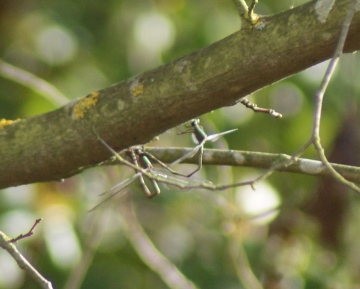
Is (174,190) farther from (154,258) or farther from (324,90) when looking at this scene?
(324,90)

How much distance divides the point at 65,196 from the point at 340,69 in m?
1.81

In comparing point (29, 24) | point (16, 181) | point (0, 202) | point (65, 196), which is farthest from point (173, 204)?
point (16, 181)

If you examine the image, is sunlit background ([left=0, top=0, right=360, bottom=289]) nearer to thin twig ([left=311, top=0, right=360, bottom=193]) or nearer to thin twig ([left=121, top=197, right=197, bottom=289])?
thin twig ([left=121, top=197, right=197, bottom=289])

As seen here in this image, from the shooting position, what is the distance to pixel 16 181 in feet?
7.71

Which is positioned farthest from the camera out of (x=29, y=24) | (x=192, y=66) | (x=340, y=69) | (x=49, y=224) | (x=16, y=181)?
(x=29, y=24)

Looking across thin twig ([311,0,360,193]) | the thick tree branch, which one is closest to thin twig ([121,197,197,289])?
the thick tree branch

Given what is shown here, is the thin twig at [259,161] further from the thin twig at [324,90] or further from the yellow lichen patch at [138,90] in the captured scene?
the thin twig at [324,90]

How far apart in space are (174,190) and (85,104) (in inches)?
124

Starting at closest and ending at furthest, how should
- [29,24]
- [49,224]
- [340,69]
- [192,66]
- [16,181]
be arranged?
[192,66]
[16,181]
[49,224]
[340,69]
[29,24]

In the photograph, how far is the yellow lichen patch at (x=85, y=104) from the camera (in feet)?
7.27

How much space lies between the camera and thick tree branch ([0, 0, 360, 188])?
75.9 inches

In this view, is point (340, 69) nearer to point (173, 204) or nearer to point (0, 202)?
point (173, 204)

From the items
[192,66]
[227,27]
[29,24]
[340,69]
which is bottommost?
[192,66]

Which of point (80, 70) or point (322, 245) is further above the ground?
point (80, 70)
